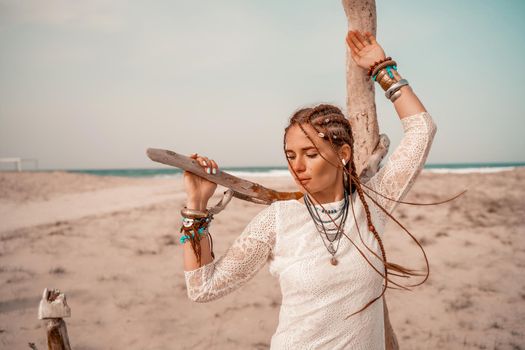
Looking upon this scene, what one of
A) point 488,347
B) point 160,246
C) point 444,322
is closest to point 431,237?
point 444,322

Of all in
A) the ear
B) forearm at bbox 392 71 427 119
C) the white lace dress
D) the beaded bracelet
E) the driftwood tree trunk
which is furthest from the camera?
the driftwood tree trunk

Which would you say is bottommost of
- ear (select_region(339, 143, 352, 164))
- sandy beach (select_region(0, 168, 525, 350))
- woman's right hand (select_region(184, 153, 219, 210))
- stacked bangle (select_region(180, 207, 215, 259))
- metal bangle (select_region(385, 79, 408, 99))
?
sandy beach (select_region(0, 168, 525, 350))

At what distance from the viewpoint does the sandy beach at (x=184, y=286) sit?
4.83 meters

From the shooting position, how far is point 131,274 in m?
6.91

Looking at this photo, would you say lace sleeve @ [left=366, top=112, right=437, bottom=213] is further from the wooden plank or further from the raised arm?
the wooden plank

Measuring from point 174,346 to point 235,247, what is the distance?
3.47m

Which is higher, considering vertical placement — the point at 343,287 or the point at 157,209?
the point at 343,287

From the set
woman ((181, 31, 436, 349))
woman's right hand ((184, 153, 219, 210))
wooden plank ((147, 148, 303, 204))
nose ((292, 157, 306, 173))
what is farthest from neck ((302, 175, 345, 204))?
woman's right hand ((184, 153, 219, 210))

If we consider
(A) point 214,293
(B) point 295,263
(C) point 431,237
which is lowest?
(C) point 431,237

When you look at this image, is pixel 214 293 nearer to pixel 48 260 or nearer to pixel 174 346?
pixel 174 346

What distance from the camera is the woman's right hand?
68.2 inches

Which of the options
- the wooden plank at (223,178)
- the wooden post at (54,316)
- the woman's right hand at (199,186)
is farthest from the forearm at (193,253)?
the wooden post at (54,316)

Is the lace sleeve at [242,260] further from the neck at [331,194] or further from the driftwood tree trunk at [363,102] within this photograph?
the driftwood tree trunk at [363,102]

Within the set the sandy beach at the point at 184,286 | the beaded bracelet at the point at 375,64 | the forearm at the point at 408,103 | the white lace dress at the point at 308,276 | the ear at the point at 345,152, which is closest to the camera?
the white lace dress at the point at 308,276
